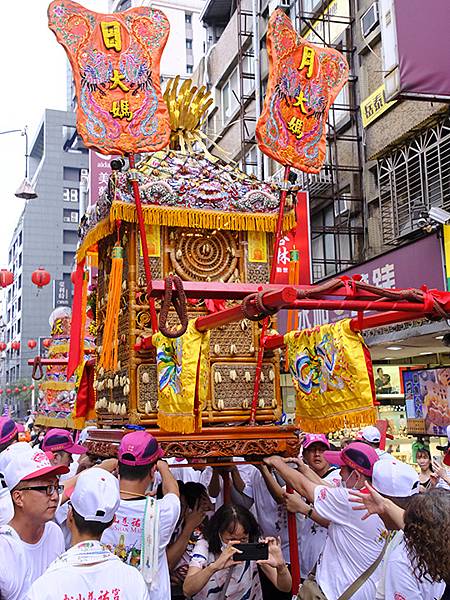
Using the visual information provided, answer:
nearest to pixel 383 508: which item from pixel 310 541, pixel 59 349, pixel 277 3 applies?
pixel 310 541

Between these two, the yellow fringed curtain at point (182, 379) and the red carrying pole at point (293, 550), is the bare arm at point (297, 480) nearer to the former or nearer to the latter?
the red carrying pole at point (293, 550)

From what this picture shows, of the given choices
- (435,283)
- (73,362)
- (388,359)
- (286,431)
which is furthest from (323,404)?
(388,359)

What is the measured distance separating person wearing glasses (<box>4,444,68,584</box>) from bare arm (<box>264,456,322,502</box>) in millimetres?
1499

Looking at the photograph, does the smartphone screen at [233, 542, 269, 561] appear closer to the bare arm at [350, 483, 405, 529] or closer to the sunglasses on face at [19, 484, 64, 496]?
the bare arm at [350, 483, 405, 529]

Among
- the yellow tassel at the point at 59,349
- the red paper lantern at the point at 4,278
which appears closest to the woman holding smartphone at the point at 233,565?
the yellow tassel at the point at 59,349

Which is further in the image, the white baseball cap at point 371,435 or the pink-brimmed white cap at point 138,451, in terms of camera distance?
the white baseball cap at point 371,435

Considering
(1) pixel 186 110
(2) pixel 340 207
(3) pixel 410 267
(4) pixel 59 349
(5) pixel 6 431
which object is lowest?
(5) pixel 6 431

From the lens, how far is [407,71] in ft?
26.9

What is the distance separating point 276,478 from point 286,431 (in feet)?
1.35

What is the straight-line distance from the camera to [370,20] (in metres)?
12.7

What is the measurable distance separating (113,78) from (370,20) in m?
9.23

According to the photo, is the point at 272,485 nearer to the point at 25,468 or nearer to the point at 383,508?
the point at 383,508

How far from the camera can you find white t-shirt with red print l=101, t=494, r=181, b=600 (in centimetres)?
331

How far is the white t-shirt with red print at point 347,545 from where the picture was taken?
3463 mm
